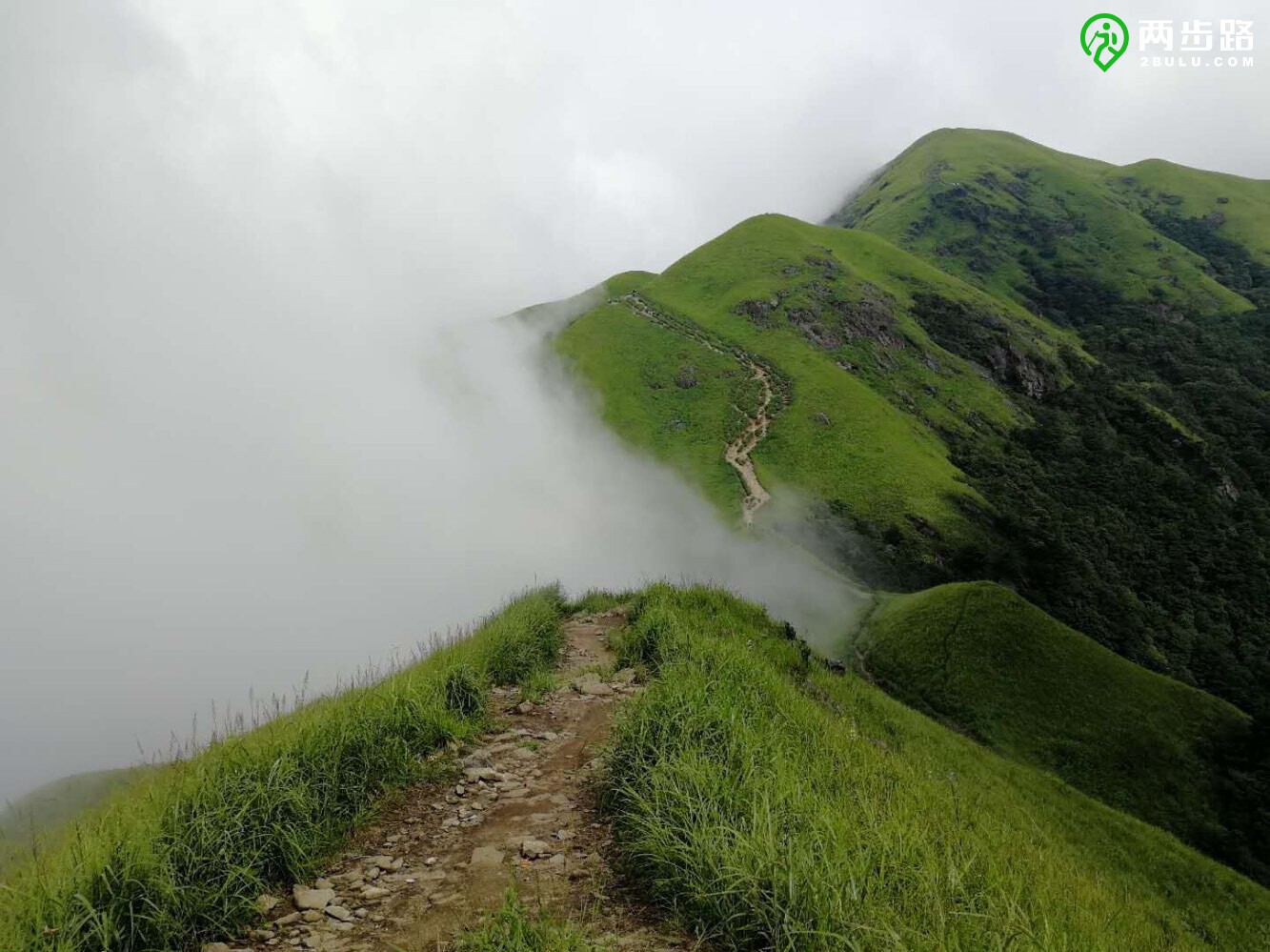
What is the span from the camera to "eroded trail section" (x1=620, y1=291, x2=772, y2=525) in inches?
3848

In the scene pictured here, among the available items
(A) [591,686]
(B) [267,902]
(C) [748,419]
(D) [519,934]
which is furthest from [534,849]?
(C) [748,419]

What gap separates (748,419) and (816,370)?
20797 millimetres

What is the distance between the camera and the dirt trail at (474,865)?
5.53 m

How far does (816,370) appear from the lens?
12469 centimetres

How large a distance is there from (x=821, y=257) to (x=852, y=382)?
186ft

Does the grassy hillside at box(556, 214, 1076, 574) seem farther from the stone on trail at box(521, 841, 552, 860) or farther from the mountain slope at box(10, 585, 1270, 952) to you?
the stone on trail at box(521, 841, 552, 860)

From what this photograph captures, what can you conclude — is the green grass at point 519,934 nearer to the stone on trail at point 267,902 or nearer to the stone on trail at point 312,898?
the stone on trail at point 312,898

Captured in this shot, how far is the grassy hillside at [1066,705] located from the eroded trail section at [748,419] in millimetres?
45478

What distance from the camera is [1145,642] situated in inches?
3730

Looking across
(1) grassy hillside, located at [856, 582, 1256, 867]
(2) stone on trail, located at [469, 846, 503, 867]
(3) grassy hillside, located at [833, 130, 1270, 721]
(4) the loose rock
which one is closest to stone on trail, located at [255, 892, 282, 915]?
(4) the loose rock

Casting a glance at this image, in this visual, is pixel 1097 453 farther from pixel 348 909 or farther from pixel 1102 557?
pixel 348 909

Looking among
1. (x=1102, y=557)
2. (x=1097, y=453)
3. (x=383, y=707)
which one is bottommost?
(x=1102, y=557)

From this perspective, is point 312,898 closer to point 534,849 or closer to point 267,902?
point 267,902

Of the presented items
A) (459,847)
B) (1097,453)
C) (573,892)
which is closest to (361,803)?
(459,847)
